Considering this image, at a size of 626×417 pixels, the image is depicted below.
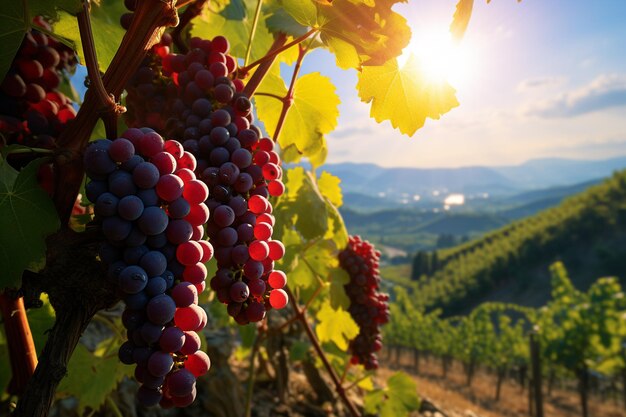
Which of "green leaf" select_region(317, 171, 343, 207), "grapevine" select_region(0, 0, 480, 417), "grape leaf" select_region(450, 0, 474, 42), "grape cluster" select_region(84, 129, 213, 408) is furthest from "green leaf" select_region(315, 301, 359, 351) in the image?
"grape cluster" select_region(84, 129, 213, 408)

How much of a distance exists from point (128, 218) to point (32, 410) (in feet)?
1.45

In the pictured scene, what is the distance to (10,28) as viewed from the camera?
121cm

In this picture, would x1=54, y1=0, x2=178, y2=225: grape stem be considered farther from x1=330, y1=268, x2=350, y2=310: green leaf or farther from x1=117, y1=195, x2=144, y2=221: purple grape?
x1=330, y1=268, x2=350, y2=310: green leaf

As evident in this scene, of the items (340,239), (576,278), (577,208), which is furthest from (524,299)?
(340,239)

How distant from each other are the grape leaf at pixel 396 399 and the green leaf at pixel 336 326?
538mm

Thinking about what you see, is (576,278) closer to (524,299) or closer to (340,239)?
(524,299)

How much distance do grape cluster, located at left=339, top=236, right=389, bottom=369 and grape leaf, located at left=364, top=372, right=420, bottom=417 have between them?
0.25 meters

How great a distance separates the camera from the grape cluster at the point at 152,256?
878mm

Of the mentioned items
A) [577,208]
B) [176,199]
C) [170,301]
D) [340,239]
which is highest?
[577,208]

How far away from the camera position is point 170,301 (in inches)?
35.2

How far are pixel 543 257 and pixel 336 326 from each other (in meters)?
82.0

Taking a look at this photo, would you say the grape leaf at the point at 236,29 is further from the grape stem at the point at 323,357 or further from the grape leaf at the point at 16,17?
the grape stem at the point at 323,357

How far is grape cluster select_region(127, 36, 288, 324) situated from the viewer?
113 centimetres

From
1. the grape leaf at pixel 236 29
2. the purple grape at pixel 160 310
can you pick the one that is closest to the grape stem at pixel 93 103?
the purple grape at pixel 160 310
